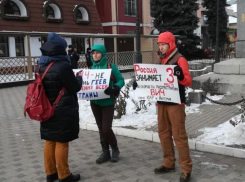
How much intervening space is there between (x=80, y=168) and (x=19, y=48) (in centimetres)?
1722

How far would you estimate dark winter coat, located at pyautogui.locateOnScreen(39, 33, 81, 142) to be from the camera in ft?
12.6

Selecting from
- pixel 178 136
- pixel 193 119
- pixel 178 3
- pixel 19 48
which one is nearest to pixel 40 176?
pixel 178 136

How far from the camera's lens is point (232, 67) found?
410 inches

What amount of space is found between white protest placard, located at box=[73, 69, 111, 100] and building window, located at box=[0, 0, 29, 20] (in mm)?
16191

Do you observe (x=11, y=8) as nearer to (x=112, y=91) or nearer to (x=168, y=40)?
(x=112, y=91)

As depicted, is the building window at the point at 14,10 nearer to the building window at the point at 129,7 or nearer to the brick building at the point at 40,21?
the brick building at the point at 40,21

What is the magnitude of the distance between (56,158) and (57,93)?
833 millimetres

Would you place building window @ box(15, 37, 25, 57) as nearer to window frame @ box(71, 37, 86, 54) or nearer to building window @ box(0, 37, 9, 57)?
building window @ box(0, 37, 9, 57)

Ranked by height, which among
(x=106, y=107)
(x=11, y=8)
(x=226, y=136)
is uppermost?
(x=11, y=8)

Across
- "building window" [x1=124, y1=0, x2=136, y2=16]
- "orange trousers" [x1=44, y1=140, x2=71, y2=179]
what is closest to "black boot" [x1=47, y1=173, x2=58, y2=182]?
"orange trousers" [x1=44, y1=140, x2=71, y2=179]

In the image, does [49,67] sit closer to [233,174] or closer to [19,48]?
[233,174]

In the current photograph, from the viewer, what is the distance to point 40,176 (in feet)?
14.7

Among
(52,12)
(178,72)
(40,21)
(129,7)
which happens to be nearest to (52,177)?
(178,72)

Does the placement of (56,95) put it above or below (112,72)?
below
